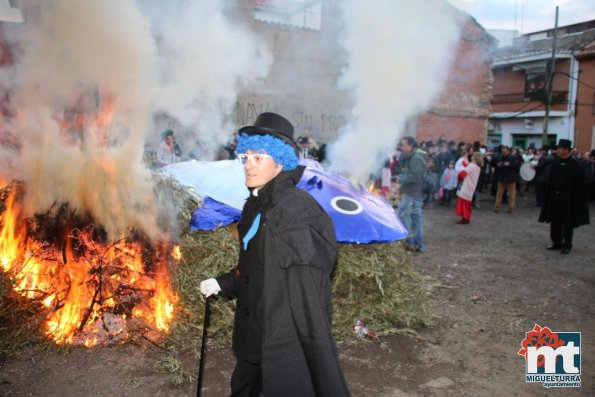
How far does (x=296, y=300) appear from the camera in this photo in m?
2.27

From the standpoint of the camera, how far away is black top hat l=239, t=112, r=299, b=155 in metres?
2.77

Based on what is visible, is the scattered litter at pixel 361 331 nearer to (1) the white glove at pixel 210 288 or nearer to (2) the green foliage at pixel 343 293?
(2) the green foliage at pixel 343 293

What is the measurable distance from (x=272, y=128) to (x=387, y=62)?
5558mm

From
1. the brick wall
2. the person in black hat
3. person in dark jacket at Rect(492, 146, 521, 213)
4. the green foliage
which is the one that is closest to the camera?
the green foliage

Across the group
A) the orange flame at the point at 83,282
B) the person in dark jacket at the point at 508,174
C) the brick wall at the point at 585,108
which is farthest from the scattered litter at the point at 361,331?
the brick wall at the point at 585,108

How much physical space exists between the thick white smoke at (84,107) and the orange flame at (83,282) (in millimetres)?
259

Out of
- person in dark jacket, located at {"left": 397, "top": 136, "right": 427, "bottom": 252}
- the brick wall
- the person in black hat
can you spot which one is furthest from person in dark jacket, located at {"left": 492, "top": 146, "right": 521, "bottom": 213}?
the brick wall

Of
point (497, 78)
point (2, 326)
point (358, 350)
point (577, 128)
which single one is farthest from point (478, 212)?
point (497, 78)

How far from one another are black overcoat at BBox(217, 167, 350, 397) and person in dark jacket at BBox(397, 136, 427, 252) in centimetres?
582

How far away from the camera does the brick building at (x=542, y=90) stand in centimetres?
2706

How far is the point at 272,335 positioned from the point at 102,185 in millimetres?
2900

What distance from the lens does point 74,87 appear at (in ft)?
14.5

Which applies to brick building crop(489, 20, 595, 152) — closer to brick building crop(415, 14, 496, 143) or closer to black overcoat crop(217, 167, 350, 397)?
brick building crop(415, 14, 496, 143)

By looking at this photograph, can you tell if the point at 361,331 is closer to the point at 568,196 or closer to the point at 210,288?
the point at 210,288
